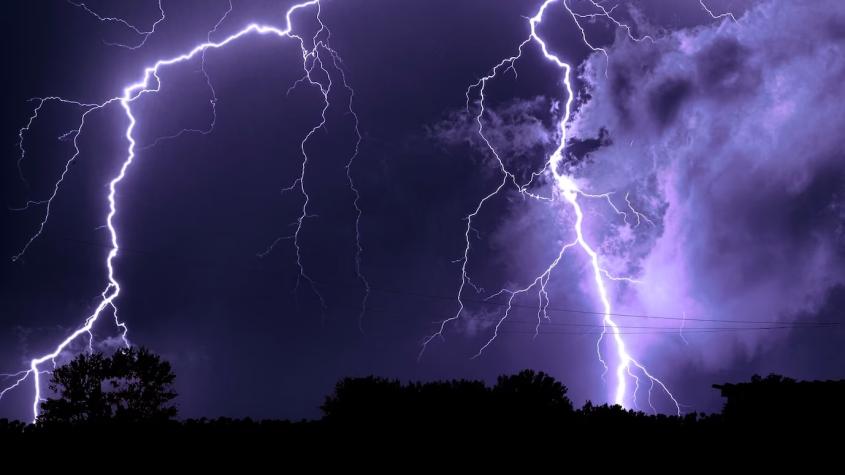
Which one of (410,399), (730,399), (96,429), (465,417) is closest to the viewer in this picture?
(96,429)

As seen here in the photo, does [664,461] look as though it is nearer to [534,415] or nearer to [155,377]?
[534,415]

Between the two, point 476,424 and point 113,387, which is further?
point 113,387

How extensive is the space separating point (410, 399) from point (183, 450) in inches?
222

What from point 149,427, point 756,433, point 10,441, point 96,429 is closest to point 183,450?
point 149,427

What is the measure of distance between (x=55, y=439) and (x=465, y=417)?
5.77 metres

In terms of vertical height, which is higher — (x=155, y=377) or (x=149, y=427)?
(x=155, y=377)

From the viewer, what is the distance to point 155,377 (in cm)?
1360

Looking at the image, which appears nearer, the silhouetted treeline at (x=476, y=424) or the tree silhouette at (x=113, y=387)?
the silhouetted treeline at (x=476, y=424)

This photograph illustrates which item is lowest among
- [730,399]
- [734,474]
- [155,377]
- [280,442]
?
[734,474]

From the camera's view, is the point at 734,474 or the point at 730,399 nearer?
the point at 734,474

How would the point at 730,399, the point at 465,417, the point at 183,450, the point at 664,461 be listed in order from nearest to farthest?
1. the point at 183,450
2. the point at 664,461
3. the point at 465,417
4. the point at 730,399

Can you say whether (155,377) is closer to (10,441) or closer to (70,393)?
(70,393)

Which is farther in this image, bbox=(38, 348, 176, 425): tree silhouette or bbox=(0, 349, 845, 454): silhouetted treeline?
bbox=(38, 348, 176, 425): tree silhouette

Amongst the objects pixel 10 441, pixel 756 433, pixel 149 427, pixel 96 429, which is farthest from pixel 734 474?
pixel 10 441
